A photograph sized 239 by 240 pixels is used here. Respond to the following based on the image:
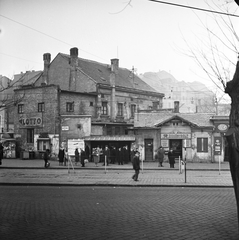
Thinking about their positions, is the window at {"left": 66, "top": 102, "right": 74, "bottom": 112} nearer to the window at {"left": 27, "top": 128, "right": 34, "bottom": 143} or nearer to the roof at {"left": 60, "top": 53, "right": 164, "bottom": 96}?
the window at {"left": 27, "top": 128, "right": 34, "bottom": 143}

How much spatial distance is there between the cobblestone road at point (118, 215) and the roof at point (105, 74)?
118 ft

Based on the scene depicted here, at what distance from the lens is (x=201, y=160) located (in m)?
35.2

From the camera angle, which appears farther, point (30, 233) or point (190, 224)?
point (190, 224)

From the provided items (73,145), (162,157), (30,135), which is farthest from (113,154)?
(30,135)

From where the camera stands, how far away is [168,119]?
35.9 meters

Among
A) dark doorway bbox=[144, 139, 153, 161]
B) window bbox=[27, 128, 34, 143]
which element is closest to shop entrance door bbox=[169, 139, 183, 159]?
dark doorway bbox=[144, 139, 153, 161]

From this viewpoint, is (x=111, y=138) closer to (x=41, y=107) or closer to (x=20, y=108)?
(x=41, y=107)

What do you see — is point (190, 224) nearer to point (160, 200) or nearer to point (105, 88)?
point (160, 200)

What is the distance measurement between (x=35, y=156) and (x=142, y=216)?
32.3m

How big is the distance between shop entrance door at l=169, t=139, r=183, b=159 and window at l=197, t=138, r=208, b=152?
5.80 ft

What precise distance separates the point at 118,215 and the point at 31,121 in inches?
1345

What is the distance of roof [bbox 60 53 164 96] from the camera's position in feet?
A: 164

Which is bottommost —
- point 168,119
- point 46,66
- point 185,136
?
point 185,136

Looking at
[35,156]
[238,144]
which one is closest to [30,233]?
[238,144]
